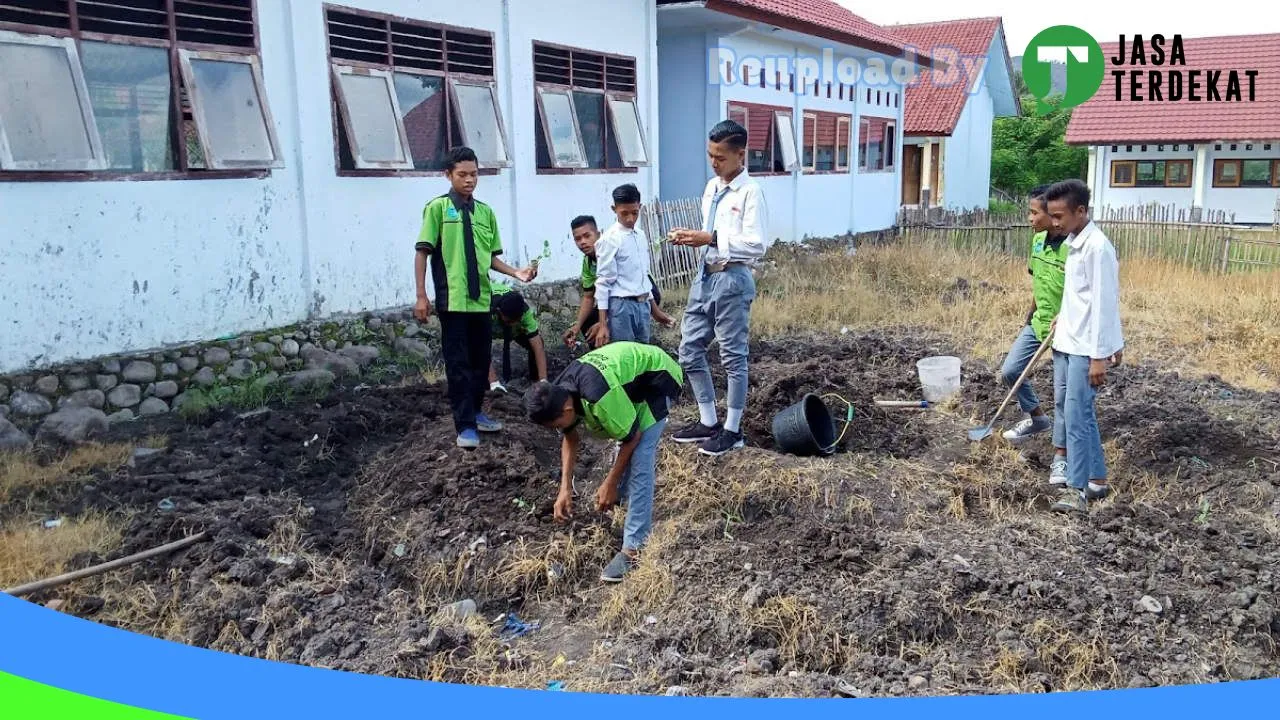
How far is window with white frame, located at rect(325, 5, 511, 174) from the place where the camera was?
7711mm

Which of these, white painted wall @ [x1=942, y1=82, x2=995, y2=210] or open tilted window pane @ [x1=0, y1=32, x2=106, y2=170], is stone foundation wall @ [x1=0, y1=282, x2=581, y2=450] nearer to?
open tilted window pane @ [x1=0, y1=32, x2=106, y2=170]

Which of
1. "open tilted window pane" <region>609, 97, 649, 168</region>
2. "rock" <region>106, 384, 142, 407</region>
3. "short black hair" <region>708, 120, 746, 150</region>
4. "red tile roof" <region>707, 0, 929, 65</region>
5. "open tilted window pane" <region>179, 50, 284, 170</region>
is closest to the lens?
"short black hair" <region>708, 120, 746, 150</region>

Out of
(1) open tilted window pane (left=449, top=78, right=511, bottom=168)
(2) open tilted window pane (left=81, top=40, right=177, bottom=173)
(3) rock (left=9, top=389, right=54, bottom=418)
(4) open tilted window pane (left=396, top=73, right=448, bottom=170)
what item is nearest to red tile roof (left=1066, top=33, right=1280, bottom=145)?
(1) open tilted window pane (left=449, top=78, right=511, bottom=168)

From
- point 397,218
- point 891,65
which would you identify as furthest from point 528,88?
point 891,65

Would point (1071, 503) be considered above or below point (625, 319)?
below

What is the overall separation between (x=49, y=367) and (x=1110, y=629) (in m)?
5.79

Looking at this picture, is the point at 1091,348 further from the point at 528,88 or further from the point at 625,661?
the point at 528,88

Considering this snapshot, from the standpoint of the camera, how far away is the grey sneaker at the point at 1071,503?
4.86m

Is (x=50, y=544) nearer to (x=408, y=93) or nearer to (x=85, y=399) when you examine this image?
(x=85, y=399)

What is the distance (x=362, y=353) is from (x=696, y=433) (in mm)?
3291

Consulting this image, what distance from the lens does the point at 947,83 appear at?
85.3 feet

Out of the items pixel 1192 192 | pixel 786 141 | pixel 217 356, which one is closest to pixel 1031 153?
pixel 1192 192

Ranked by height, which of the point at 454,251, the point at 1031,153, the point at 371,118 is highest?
the point at 1031,153

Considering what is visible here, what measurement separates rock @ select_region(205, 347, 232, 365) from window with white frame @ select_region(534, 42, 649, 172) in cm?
403
